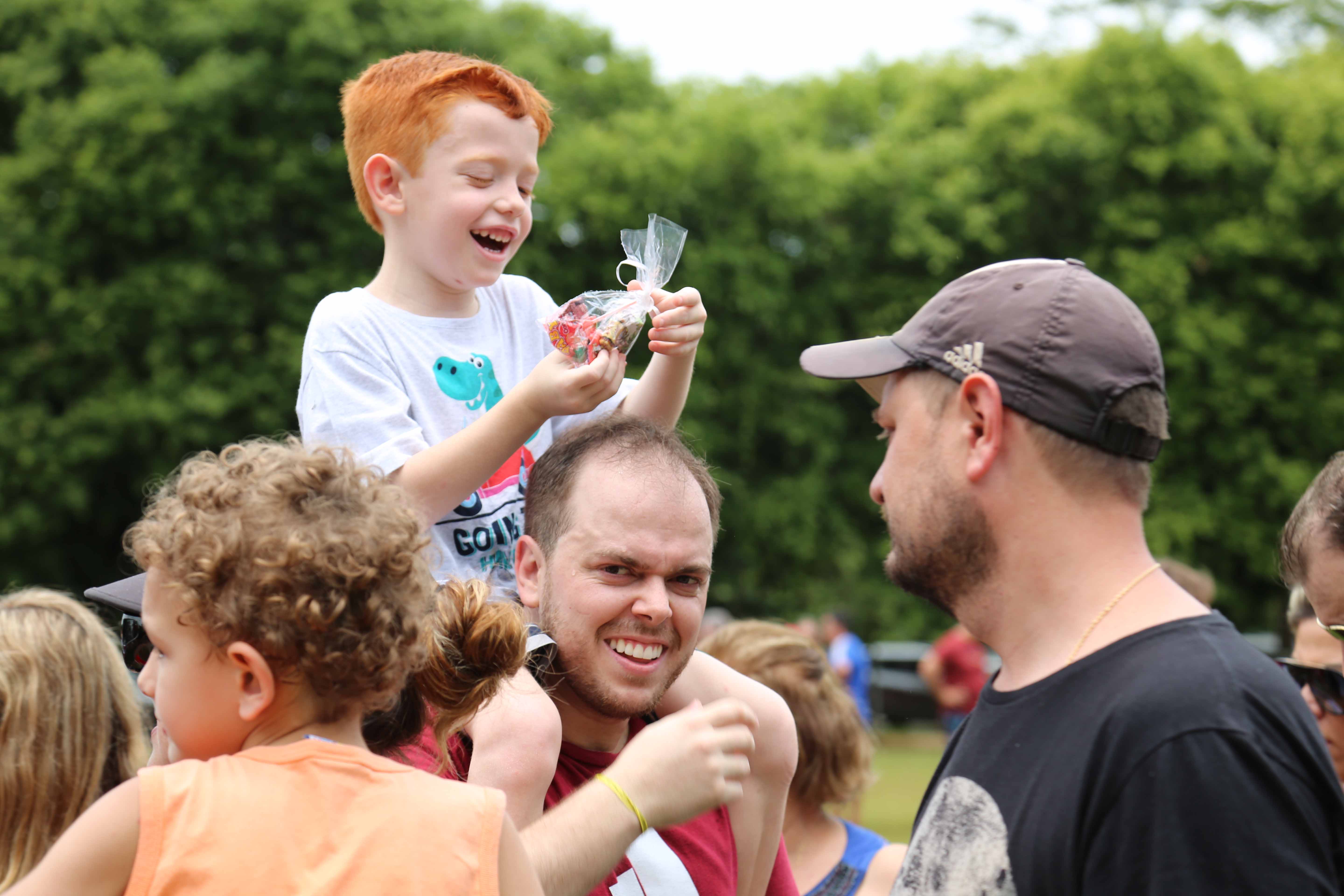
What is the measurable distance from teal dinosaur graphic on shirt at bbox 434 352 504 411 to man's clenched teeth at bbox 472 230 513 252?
0.30 meters

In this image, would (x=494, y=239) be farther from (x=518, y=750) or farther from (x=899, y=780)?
(x=899, y=780)

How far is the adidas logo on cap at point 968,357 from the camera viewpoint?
2303 millimetres

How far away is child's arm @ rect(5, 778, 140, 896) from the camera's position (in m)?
1.96

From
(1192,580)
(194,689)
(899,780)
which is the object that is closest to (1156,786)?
(194,689)

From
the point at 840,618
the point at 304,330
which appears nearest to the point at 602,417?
the point at 840,618

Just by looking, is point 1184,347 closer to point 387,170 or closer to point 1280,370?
point 1280,370

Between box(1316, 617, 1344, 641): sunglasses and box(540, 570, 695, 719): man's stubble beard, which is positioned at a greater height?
box(1316, 617, 1344, 641): sunglasses

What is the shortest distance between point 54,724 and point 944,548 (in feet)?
7.25

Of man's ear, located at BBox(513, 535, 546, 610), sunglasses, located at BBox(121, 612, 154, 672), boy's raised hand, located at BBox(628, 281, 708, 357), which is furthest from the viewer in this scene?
boy's raised hand, located at BBox(628, 281, 708, 357)

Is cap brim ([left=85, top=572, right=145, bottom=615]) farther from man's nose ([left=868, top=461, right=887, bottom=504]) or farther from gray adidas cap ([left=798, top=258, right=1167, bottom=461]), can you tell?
gray adidas cap ([left=798, top=258, right=1167, bottom=461])

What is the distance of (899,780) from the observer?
20516 millimetres

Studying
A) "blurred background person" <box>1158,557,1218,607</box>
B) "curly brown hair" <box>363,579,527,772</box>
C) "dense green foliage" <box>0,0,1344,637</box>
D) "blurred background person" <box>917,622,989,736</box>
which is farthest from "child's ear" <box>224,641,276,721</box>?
"dense green foliage" <box>0,0,1344,637</box>

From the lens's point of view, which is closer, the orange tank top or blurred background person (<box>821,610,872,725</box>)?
the orange tank top

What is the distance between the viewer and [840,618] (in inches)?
756
